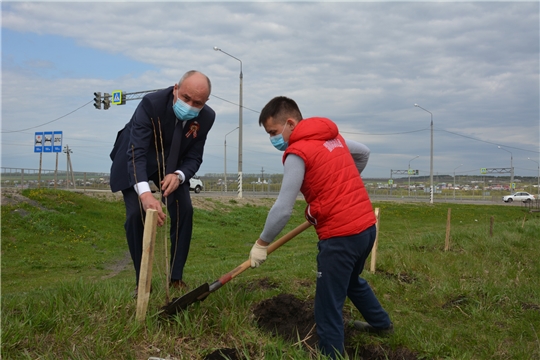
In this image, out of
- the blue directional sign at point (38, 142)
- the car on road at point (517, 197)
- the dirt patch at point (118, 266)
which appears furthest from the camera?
the car on road at point (517, 197)

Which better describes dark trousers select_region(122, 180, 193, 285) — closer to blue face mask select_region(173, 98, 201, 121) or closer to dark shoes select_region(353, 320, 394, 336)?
blue face mask select_region(173, 98, 201, 121)

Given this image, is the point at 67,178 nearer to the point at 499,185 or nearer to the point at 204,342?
the point at 204,342

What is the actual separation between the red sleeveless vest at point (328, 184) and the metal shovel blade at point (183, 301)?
3.31 ft

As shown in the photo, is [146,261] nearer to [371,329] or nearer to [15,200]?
[371,329]

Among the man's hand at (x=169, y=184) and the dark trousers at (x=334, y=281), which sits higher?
the man's hand at (x=169, y=184)

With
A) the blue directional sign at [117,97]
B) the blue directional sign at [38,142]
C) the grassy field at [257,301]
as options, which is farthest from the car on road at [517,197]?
the blue directional sign at [38,142]

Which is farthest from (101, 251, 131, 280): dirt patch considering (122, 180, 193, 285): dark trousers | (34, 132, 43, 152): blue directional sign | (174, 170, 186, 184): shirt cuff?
(34, 132, 43, 152): blue directional sign

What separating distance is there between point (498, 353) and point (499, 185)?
6278 centimetres

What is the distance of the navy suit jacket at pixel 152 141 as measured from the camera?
3.87 metres

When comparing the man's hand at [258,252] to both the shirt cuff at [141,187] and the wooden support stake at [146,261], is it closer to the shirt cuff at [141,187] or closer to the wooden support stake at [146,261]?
the wooden support stake at [146,261]

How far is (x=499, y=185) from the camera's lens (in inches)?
2368

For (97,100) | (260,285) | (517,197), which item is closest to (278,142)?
(260,285)

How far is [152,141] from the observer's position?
13.5 feet

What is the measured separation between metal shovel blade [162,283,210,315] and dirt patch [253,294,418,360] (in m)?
0.62
